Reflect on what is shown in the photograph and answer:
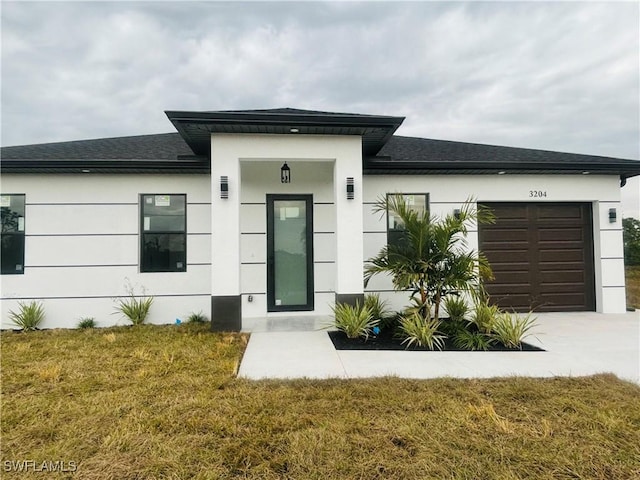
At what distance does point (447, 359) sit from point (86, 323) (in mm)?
6124

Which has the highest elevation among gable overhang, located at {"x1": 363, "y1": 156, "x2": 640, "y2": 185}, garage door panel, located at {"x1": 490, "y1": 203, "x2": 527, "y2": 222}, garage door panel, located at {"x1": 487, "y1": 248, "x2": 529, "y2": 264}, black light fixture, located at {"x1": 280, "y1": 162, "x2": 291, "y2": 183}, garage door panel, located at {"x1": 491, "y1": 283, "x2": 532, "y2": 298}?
gable overhang, located at {"x1": 363, "y1": 156, "x2": 640, "y2": 185}

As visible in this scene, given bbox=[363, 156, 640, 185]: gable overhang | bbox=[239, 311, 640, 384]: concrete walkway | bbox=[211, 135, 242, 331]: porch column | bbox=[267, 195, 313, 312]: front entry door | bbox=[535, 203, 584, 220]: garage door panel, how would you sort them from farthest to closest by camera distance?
bbox=[535, 203, 584, 220]: garage door panel
bbox=[267, 195, 313, 312]: front entry door
bbox=[363, 156, 640, 185]: gable overhang
bbox=[211, 135, 242, 331]: porch column
bbox=[239, 311, 640, 384]: concrete walkway

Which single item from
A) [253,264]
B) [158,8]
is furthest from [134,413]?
[158,8]

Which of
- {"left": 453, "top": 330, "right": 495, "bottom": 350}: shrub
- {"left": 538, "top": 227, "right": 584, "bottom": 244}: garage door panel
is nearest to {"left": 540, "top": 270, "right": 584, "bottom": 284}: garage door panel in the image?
{"left": 538, "top": 227, "right": 584, "bottom": 244}: garage door panel

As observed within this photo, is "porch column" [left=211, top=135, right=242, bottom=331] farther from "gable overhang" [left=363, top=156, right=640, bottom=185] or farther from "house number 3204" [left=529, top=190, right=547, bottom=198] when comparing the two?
"house number 3204" [left=529, top=190, right=547, bottom=198]

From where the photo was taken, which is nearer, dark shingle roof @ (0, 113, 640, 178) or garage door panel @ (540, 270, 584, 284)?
dark shingle roof @ (0, 113, 640, 178)

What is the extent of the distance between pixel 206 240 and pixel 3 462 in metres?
4.56

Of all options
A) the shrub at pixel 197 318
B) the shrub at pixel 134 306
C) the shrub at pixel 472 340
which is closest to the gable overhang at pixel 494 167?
the shrub at pixel 472 340

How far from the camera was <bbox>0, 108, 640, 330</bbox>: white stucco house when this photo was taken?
5.42m

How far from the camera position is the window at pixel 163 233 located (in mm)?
6348

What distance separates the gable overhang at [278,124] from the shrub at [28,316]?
4.13m

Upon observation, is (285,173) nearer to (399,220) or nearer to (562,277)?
(399,220)

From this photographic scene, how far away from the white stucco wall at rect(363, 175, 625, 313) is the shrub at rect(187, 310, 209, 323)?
325 cm

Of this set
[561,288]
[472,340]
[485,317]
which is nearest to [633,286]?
[561,288]
